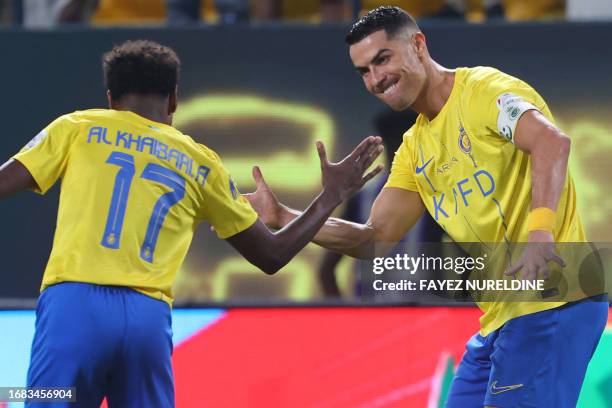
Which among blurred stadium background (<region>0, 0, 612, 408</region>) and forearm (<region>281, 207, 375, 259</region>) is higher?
blurred stadium background (<region>0, 0, 612, 408</region>)

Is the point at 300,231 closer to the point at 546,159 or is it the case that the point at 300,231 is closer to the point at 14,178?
the point at 546,159

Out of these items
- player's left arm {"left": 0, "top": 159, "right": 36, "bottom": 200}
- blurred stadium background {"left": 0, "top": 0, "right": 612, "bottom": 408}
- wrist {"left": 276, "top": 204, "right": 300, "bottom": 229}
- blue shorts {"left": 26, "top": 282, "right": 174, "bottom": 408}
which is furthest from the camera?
blurred stadium background {"left": 0, "top": 0, "right": 612, "bottom": 408}

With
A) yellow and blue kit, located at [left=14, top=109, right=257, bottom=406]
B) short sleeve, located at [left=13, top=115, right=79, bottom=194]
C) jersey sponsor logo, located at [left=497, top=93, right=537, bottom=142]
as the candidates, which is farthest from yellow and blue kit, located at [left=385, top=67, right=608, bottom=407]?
short sleeve, located at [left=13, top=115, right=79, bottom=194]

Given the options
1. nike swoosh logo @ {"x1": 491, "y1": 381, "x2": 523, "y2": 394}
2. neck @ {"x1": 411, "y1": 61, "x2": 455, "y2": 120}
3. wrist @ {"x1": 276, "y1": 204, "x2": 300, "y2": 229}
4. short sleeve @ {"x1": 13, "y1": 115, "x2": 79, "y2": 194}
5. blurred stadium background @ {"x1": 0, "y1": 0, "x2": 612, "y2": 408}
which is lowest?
nike swoosh logo @ {"x1": 491, "y1": 381, "x2": 523, "y2": 394}

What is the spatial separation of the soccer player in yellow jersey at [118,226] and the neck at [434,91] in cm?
105

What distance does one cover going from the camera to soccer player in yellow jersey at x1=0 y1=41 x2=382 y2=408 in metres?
A: 3.77

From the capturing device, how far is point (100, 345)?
3.75 m

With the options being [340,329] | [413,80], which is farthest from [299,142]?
[413,80]

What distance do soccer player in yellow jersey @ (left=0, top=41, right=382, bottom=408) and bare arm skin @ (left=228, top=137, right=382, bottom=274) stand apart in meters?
0.22

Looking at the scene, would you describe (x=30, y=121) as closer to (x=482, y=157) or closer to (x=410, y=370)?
(x=410, y=370)

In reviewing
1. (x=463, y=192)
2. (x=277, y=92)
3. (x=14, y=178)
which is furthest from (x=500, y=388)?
(x=277, y=92)

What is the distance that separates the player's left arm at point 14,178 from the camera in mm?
3867

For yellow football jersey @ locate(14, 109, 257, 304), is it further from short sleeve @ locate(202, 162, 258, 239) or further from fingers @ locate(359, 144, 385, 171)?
fingers @ locate(359, 144, 385, 171)

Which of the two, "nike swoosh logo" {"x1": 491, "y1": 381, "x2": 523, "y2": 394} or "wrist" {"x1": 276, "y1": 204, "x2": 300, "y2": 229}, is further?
"wrist" {"x1": 276, "y1": 204, "x2": 300, "y2": 229}
